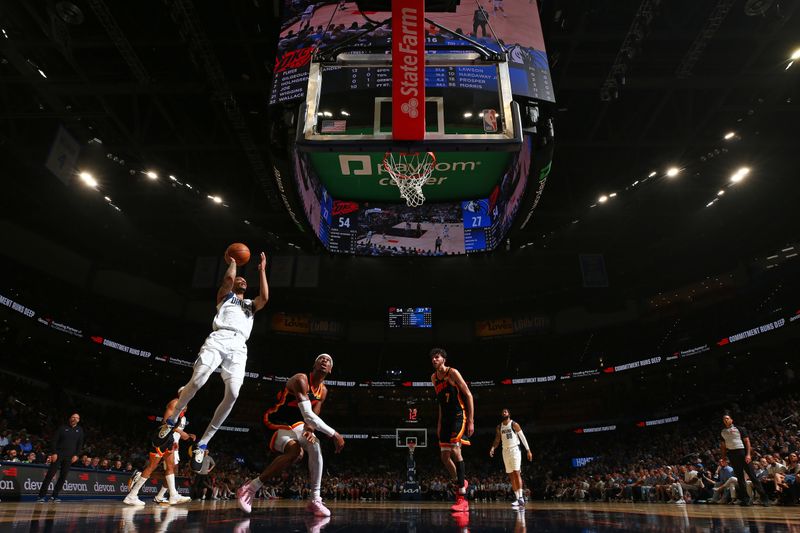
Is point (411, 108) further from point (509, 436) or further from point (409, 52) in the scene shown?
point (509, 436)

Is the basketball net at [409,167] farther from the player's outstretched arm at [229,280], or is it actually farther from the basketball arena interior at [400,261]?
the player's outstretched arm at [229,280]

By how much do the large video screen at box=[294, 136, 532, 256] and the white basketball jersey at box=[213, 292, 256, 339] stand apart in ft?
20.1

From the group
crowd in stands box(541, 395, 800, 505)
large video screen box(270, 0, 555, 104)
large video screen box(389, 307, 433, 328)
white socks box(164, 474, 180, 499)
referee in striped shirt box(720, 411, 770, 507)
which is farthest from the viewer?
large video screen box(389, 307, 433, 328)

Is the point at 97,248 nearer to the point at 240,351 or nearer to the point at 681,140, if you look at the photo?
the point at 240,351

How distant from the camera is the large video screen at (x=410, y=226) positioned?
11.8 metres

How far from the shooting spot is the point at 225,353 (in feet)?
16.8

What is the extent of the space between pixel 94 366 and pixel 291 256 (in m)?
12.3

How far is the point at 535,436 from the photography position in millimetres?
29922

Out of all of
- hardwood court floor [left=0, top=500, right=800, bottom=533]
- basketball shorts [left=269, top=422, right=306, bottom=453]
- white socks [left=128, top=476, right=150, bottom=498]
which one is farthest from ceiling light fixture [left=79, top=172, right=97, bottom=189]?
basketball shorts [left=269, top=422, right=306, bottom=453]

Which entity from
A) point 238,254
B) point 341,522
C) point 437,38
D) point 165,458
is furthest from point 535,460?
point 238,254

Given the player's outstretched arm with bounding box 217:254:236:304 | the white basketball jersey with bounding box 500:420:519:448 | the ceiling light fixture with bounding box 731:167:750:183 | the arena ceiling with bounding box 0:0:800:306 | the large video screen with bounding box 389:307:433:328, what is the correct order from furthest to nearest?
1. the large video screen with bounding box 389:307:433:328
2. the ceiling light fixture with bounding box 731:167:750:183
3. the arena ceiling with bounding box 0:0:800:306
4. the white basketball jersey with bounding box 500:420:519:448
5. the player's outstretched arm with bounding box 217:254:236:304

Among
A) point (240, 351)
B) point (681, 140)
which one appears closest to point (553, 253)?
point (681, 140)

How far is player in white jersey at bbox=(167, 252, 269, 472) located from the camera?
4957 millimetres

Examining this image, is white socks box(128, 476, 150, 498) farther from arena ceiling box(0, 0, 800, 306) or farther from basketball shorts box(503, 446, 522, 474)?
arena ceiling box(0, 0, 800, 306)
